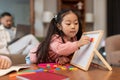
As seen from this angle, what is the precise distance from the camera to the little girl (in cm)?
108

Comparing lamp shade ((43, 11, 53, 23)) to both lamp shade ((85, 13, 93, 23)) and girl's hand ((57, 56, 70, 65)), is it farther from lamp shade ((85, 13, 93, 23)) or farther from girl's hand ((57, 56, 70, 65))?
girl's hand ((57, 56, 70, 65))

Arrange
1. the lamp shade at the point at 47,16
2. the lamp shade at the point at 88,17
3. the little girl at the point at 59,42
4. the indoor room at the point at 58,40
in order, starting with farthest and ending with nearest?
the lamp shade at the point at 88,17, the lamp shade at the point at 47,16, the little girl at the point at 59,42, the indoor room at the point at 58,40

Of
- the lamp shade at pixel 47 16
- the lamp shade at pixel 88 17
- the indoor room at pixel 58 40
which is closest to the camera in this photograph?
the indoor room at pixel 58 40

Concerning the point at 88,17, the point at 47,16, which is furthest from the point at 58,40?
the point at 88,17

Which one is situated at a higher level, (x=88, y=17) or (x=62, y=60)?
(x=88, y=17)

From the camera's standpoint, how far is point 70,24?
1096 millimetres

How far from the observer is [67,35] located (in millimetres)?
1145

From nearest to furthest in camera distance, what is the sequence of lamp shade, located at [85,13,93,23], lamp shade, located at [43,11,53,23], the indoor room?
the indoor room
lamp shade, located at [43,11,53,23]
lamp shade, located at [85,13,93,23]

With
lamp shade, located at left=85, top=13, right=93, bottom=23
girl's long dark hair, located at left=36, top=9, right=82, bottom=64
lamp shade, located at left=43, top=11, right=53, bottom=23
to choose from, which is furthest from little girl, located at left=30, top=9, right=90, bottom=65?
lamp shade, located at left=85, top=13, right=93, bottom=23

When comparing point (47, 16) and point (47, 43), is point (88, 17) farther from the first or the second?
point (47, 43)

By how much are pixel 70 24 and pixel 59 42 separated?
0.34 ft

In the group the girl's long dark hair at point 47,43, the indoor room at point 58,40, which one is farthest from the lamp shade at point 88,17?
the girl's long dark hair at point 47,43

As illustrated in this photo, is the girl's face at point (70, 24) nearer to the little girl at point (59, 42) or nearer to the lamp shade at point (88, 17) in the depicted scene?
the little girl at point (59, 42)

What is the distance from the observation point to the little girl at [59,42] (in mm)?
1082
